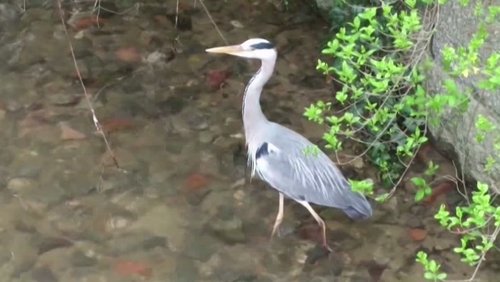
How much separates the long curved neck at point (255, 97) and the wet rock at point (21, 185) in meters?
0.84

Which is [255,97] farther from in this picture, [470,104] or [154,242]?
[470,104]

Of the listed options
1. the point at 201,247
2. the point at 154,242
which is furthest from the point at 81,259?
the point at 201,247

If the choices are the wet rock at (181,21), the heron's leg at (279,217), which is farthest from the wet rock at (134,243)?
the wet rock at (181,21)

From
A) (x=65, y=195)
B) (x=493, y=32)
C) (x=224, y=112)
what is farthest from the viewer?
(x=224, y=112)

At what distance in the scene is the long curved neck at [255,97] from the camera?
3.27 meters

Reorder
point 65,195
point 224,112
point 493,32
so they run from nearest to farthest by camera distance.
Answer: point 493,32 < point 65,195 < point 224,112

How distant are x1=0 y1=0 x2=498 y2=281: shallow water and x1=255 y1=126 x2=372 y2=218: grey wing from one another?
0.16m

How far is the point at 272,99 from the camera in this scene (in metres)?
3.94

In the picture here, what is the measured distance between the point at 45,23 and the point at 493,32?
2.24m

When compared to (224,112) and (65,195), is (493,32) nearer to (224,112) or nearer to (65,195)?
(224,112)

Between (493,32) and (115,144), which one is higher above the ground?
(493,32)

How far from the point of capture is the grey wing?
3168 mm

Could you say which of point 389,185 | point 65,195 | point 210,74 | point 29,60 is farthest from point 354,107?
point 29,60

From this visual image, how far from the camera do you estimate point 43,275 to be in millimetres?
3004
